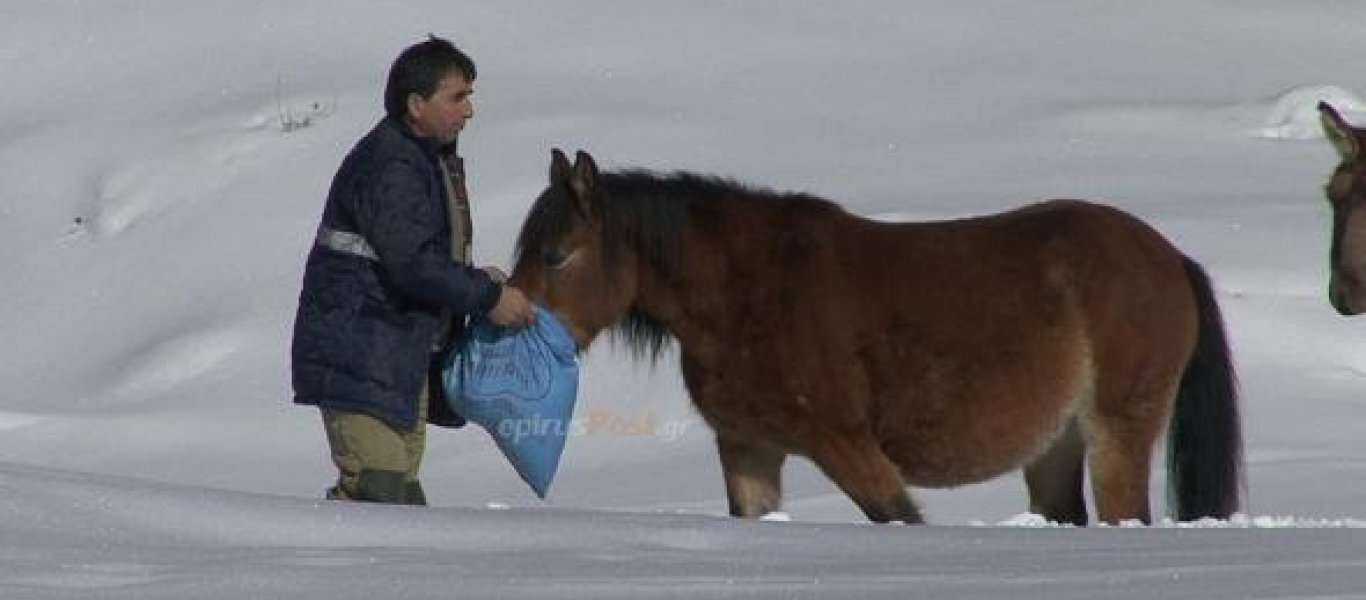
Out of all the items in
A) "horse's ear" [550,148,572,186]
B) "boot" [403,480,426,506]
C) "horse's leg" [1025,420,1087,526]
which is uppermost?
"horse's ear" [550,148,572,186]

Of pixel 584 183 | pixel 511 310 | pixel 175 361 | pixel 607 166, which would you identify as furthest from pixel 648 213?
pixel 607 166

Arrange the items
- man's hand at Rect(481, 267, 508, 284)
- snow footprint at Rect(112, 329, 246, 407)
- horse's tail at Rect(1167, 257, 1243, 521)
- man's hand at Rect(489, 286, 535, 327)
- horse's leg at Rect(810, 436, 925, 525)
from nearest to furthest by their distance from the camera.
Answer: man's hand at Rect(489, 286, 535, 327) < man's hand at Rect(481, 267, 508, 284) < horse's leg at Rect(810, 436, 925, 525) < horse's tail at Rect(1167, 257, 1243, 521) < snow footprint at Rect(112, 329, 246, 407)

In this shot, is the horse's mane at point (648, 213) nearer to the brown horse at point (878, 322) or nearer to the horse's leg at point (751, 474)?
the brown horse at point (878, 322)

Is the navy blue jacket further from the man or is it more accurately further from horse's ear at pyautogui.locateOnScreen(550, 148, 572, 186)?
horse's ear at pyautogui.locateOnScreen(550, 148, 572, 186)

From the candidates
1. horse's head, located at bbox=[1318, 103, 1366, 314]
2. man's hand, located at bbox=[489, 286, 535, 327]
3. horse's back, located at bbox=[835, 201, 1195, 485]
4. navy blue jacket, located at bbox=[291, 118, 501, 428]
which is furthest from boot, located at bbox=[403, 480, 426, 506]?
horse's head, located at bbox=[1318, 103, 1366, 314]


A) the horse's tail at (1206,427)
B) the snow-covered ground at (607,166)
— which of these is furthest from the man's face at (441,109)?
the horse's tail at (1206,427)

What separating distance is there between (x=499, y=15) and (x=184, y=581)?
13513 mm

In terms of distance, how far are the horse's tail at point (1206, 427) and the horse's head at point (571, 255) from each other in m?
1.42

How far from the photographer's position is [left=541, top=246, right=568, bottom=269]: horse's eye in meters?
7.70

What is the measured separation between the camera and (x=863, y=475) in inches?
301

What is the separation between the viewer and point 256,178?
48.2 ft

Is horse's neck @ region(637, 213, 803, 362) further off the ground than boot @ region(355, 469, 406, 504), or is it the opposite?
horse's neck @ region(637, 213, 803, 362)

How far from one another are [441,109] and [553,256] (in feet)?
2.20

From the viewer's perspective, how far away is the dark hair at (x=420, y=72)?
23.4 feet
